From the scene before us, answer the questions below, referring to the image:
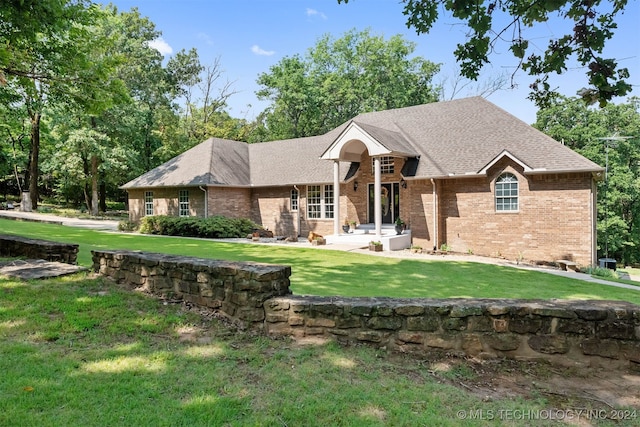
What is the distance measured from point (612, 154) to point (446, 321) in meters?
40.2

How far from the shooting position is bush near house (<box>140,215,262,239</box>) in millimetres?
20219

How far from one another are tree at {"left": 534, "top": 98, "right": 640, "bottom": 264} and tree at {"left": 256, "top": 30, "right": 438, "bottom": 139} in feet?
40.9

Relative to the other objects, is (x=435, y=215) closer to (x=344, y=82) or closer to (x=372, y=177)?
(x=372, y=177)

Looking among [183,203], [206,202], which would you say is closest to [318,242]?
[206,202]

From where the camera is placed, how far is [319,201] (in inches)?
867

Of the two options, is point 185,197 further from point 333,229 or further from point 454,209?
point 454,209

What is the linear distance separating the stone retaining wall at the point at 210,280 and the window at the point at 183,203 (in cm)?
1715

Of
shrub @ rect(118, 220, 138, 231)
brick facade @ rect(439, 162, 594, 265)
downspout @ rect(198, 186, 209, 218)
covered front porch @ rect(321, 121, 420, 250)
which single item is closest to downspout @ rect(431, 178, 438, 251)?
brick facade @ rect(439, 162, 594, 265)

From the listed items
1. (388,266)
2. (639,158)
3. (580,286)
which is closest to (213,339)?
(388,266)

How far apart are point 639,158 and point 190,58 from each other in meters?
48.0

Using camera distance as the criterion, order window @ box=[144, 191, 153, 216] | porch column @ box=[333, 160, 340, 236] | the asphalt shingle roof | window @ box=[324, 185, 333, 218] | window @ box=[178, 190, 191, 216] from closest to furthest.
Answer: the asphalt shingle roof < porch column @ box=[333, 160, 340, 236] < window @ box=[324, 185, 333, 218] < window @ box=[178, 190, 191, 216] < window @ box=[144, 191, 153, 216]

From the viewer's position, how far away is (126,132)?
34.0 metres

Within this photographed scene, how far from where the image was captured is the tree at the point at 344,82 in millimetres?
36719

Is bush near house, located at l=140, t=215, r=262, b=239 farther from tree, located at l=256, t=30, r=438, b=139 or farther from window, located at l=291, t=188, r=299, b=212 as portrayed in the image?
tree, located at l=256, t=30, r=438, b=139
